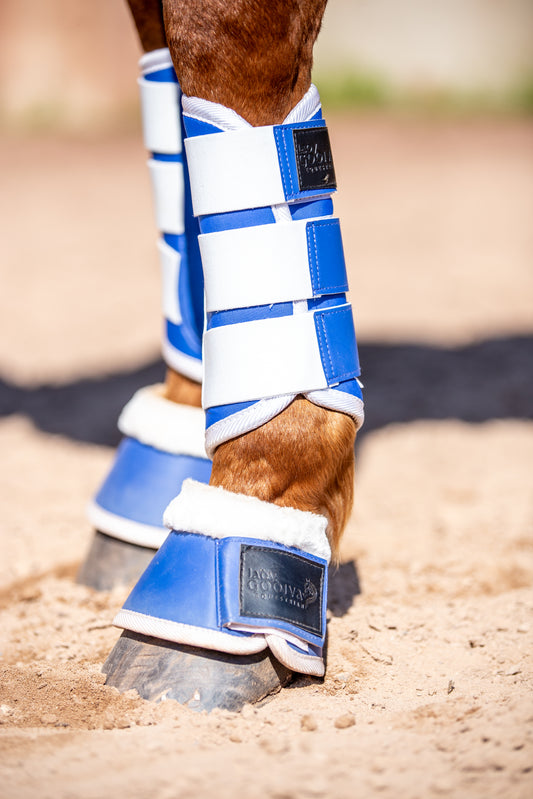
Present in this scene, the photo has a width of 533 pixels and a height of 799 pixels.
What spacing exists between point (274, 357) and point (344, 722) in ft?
1.39

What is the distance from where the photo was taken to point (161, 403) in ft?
4.89

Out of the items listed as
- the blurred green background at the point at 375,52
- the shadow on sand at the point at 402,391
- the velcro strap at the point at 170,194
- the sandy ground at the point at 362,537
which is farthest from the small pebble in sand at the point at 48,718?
the blurred green background at the point at 375,52

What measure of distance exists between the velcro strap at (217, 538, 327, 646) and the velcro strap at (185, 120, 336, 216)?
1.36 ft

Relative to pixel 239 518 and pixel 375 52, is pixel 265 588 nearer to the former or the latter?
pixel 239 518

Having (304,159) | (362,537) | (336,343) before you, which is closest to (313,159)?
(304,159)

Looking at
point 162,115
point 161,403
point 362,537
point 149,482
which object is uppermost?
point 162,115

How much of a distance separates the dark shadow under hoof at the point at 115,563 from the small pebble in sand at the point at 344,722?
557 millimetres

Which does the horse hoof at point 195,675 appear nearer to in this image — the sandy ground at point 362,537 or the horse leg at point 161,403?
the sandy ground at point 362,537

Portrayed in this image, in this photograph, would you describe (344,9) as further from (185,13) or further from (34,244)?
(185,13)

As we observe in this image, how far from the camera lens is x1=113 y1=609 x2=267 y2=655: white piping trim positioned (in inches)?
41.1

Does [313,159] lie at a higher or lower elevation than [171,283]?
higher

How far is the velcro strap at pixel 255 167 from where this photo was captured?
107 cm

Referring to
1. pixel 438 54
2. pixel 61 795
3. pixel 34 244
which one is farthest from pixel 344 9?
pixel 61 795

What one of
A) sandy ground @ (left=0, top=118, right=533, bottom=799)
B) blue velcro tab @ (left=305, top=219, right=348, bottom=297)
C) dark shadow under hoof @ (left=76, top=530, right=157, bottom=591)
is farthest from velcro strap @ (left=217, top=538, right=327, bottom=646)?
dark shadow under hoof @ (left=76, top=530, right=157, bottom=591)
